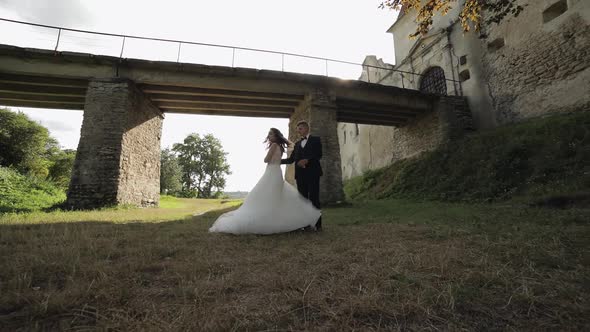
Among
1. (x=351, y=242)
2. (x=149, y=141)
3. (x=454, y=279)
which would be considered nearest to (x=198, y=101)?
(x=149, y=141)

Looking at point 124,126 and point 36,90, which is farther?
point 36,90

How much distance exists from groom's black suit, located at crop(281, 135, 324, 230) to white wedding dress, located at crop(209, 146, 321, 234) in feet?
0.64

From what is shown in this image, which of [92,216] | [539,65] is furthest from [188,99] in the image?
[539,65]

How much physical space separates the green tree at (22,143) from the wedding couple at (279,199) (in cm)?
1784

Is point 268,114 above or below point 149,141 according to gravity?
above

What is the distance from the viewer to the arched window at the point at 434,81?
15.6 meters

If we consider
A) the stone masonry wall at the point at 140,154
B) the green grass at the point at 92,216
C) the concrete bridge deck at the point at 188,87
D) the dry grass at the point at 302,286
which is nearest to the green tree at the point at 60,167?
the concrete bridge deck at the point at 188,87

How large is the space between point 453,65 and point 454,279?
54.6 ft

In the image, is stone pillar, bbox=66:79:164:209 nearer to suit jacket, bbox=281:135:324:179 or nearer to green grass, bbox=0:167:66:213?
green grass, bbox=0:167:66:213

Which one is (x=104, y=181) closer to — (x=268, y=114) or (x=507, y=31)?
(x=268, y=114)

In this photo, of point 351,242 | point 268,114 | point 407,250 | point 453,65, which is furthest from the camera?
point 453,65

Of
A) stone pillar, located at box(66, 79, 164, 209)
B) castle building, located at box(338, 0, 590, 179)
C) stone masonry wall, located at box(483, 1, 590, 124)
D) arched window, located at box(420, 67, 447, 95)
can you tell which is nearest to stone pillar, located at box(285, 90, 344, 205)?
castle building, located at box(338, 0, 590, 179)

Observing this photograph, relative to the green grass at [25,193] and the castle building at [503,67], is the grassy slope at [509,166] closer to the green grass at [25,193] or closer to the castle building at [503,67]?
the castle building at [503,67]

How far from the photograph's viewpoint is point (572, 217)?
3.94 metres
